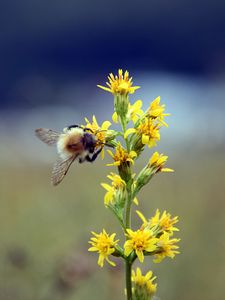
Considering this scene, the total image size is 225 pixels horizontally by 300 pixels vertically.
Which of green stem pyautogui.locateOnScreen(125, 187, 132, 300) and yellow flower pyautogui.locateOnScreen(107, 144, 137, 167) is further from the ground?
yellow flower pyautogui.locateOnScreen(107, 144, 137, 167)

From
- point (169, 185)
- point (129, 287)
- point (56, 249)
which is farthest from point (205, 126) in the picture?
point (129, 287)

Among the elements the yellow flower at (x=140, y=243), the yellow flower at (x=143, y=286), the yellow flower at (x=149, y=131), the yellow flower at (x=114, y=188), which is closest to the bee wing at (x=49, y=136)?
the yellow flower at (x=114, y=188)

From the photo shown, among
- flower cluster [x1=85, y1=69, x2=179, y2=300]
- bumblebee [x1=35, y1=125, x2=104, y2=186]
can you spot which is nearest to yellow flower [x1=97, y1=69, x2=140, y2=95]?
flower cluster [x1=85, y1=69, x2=179, y2=300]

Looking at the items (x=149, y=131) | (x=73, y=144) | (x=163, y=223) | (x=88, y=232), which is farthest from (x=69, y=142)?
(x=88, y=232)

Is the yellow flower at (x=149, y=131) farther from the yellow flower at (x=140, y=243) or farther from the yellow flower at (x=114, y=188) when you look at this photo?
the yellow flower at (x=140, y=243)

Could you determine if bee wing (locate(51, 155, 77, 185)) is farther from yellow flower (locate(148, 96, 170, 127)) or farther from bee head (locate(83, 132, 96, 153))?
yellow flower (locate(148, 96, 170, 127))

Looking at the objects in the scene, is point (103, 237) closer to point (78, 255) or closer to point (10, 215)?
point (78, 255)
